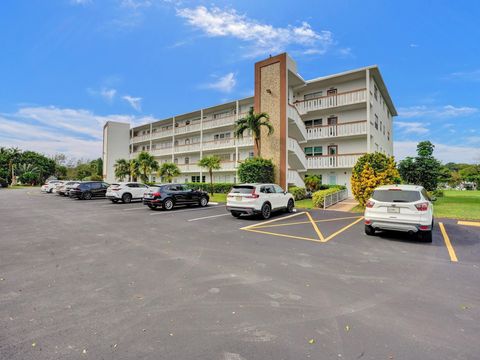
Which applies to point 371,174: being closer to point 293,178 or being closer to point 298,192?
point 298,192

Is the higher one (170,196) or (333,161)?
(333,161)

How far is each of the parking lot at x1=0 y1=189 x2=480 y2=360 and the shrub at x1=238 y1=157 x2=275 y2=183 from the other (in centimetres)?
1161

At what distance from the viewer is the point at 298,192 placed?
19375mm

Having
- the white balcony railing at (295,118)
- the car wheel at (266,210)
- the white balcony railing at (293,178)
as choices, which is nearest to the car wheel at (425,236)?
the car wheel at (266,210)

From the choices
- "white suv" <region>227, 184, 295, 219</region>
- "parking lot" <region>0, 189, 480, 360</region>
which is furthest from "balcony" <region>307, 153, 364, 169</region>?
"parking lot" <region>0, 189, 480, 360</region>

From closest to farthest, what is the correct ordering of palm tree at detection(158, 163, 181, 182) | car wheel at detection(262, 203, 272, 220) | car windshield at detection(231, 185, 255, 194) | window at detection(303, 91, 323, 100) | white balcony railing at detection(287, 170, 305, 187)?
car windshield at detection(231, 185, 255, 194) → car wheel at detection(262, 203, 272, 220) → white balcony railing at detection(287, 170, 305, 187) → window at detection(303, 91, 323, 100) → palm tree at detection(158, 163, 181, 182)

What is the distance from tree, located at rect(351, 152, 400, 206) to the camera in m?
13.7

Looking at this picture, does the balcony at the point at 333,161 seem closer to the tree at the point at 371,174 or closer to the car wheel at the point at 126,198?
the tree at the point at 371,174

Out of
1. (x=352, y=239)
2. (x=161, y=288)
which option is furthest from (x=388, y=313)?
(x=352, y=239)

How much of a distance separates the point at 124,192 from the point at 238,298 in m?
17.9

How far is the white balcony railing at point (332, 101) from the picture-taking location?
20.8 m

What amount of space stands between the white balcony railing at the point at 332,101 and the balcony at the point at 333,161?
4531 mm

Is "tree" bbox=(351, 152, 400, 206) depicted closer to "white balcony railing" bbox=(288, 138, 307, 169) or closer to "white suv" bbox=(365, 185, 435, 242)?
"white suv" bbox=(365, 185, 435, 242)

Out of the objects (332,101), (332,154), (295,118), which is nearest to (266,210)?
(295,118)
